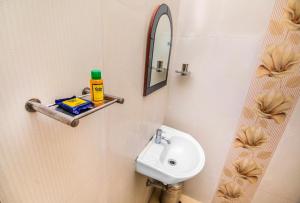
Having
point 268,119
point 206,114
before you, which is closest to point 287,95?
point 268,119

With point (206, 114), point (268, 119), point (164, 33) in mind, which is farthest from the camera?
point (206, 114)

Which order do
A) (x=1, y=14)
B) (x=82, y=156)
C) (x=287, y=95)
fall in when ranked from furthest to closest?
(x=287, y=95), (x=82, y=156), (x=1, y=14)

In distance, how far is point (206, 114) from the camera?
1293mm

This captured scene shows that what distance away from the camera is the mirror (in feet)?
2.40

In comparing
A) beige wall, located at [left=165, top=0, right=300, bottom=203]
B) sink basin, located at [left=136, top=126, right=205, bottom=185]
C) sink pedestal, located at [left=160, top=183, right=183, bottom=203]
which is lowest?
sink pedestal, located at [left=160, top=183, right=183, bottom=203]

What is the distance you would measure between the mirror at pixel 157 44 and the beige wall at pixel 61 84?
62mm

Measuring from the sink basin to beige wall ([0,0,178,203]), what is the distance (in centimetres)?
32

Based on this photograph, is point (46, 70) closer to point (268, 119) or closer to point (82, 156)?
point (82, 156)

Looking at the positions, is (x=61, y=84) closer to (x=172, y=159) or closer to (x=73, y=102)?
(x=73, y=102)

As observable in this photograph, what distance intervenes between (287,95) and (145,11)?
43.5 inches

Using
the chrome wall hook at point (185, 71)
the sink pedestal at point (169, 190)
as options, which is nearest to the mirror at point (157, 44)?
the chrome wall hook at point (185, 71)

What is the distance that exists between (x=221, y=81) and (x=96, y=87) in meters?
1.07

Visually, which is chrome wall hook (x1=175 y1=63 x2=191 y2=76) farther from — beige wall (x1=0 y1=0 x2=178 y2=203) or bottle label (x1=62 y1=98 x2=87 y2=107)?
bottle label (x1=62 y1=98 x2=87 y2=107)

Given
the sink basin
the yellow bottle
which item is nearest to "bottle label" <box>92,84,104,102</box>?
the yellow bottle
